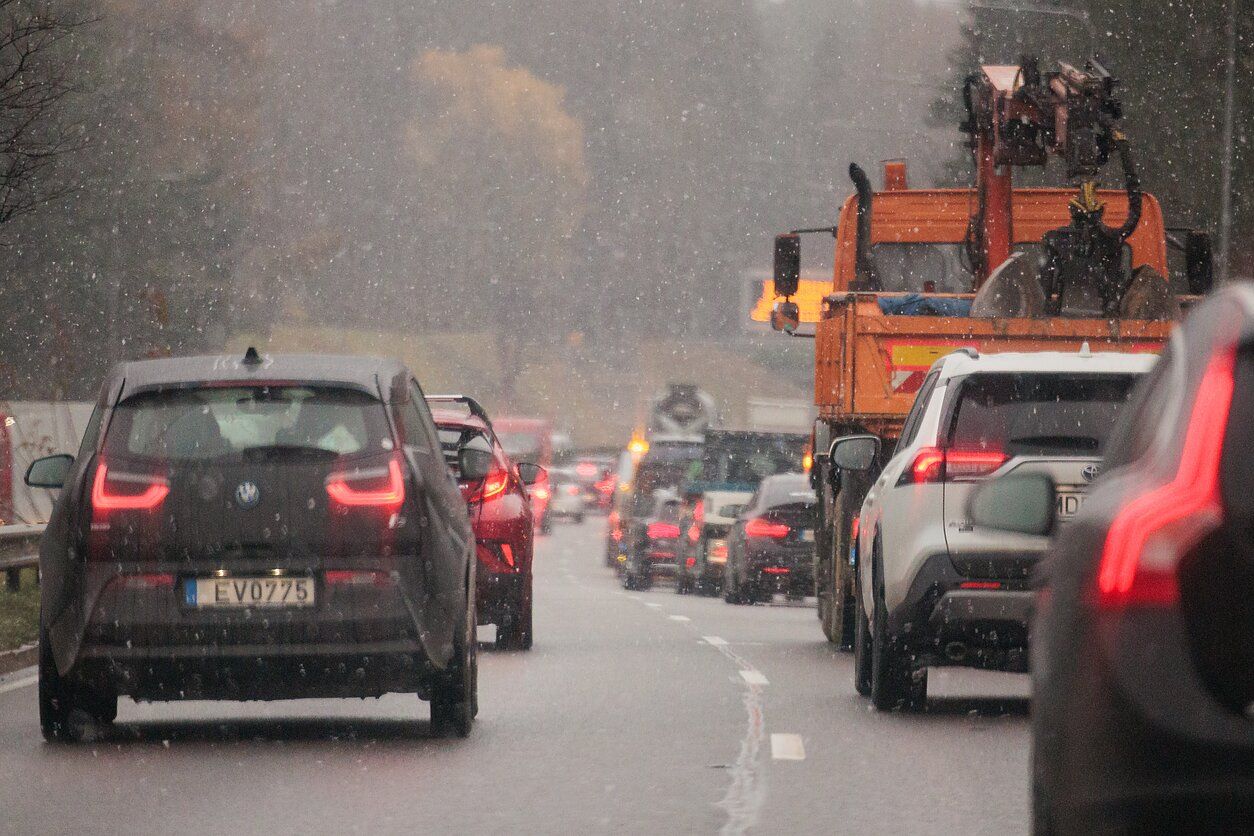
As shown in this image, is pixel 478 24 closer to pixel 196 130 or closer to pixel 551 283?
pixel 551 283

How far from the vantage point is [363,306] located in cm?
13138

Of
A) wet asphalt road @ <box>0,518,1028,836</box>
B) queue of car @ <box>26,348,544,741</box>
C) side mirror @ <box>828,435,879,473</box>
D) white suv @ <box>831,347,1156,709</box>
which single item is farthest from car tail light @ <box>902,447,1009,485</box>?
queue of car @ <box>26,348,544,741</box>

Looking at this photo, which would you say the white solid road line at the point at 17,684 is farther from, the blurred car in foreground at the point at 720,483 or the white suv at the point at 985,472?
the blurred car in foreground at the point at 720,483

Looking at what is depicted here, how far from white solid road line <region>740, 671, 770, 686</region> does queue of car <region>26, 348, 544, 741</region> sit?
4387mm

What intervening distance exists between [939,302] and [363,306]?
113 metres

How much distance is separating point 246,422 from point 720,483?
20.3 meters

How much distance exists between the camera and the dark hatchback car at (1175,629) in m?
4.56

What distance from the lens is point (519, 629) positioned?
58.6 feet

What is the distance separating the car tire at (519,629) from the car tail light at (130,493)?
699 centimetres

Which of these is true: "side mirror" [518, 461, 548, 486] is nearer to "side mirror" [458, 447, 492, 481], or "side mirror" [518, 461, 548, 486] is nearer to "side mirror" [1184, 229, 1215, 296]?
"side mirror" [458, 447, 492, 481]

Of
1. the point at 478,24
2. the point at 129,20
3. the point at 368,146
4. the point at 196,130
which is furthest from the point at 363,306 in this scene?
the point at 129,20

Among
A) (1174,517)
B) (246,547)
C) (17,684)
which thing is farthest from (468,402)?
(1174,517)

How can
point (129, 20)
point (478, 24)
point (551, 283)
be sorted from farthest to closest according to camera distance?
point (478, 24), point (551, 283), point (129, 20)

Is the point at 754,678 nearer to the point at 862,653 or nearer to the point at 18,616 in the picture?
the point at 862,653
